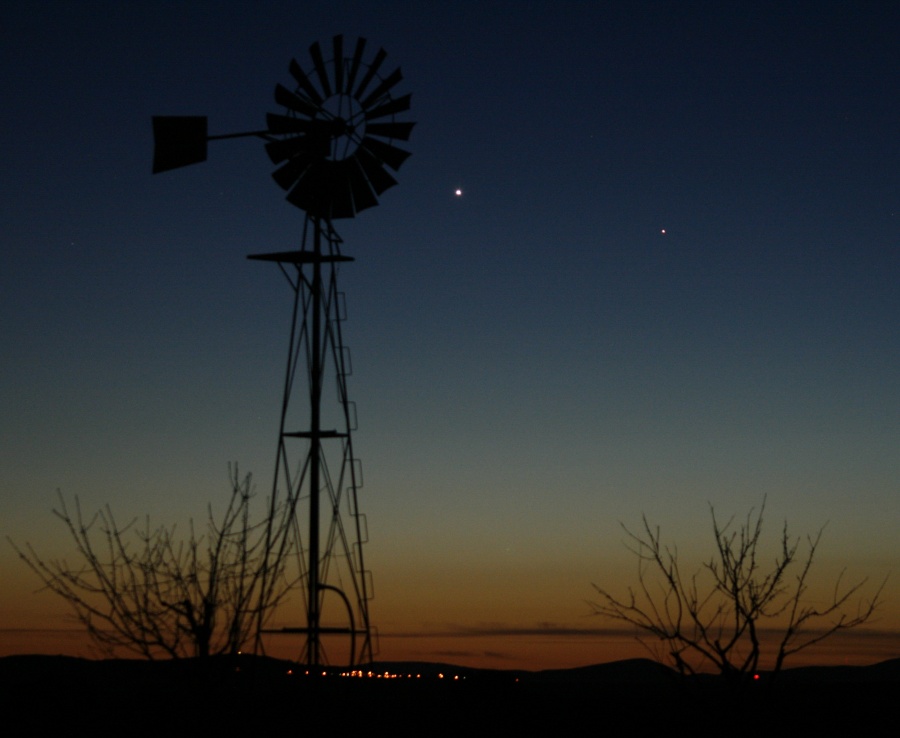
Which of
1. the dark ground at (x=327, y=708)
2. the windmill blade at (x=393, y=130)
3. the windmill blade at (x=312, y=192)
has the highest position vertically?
the windmill blade at (x=393, y=130)

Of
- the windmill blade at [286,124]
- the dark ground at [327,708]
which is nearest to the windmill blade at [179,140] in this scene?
the windmill blade at [286,124]

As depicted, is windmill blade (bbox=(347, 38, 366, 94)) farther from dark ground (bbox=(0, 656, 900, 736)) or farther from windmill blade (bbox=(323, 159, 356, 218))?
dark ground (bbox=(0, 656, 900, 736))

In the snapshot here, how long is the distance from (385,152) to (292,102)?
6.13 ft

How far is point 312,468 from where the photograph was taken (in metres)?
19.0

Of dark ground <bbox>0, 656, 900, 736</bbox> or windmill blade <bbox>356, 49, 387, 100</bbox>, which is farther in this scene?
windmill blade <bbox>356, 49, 387, 100</bbox>

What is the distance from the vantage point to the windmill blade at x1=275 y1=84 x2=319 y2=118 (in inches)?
800

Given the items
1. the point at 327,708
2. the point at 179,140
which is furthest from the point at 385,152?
the point at 327,708

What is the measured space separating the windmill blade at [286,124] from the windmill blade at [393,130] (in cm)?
114

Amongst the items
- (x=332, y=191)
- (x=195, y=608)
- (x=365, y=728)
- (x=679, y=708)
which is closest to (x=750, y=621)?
(x=195, y=608)

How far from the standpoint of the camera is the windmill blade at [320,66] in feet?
67.8

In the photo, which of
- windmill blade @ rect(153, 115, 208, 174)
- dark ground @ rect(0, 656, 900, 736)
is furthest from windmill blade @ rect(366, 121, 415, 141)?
dark ground @ rect(0, 656, 900, 736)

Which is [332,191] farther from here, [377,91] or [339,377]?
[339,377]

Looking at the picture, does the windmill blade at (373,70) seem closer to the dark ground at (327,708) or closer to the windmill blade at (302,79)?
the windmill blade at (302,79)

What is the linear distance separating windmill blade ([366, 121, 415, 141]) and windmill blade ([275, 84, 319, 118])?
1116mm
